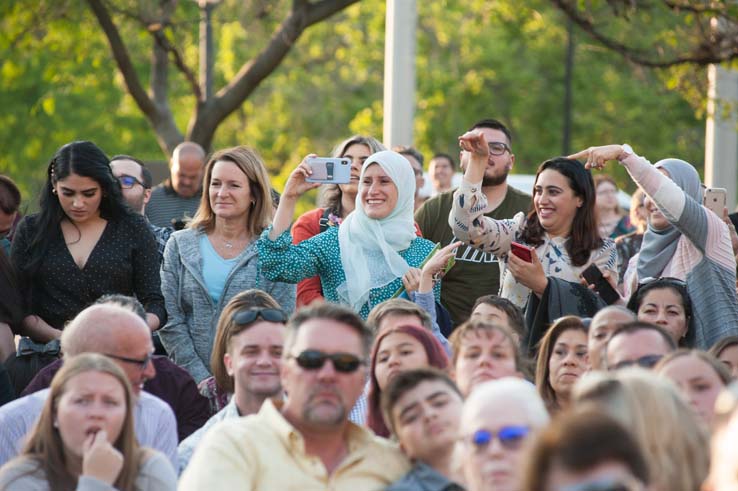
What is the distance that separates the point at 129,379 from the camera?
19.8 feet

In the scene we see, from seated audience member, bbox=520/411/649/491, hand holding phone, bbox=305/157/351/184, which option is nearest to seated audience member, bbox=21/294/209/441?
hand holding phone, bbox=305/157/351/184

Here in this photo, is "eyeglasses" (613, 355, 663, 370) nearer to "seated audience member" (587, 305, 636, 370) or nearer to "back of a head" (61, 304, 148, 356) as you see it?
"seated audience member" (587, 305, 636, 370)

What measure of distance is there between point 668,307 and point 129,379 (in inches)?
113

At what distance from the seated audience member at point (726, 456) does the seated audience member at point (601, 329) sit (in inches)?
69.3

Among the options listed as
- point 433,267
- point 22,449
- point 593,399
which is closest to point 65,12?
point 433,267

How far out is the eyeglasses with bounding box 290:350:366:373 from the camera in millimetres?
5066

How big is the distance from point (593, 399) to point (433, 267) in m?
3.23

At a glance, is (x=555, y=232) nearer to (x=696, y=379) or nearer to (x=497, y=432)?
(x=696, y=379)

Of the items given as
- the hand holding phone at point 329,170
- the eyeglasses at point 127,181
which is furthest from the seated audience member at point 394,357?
the eyeglasses at point 127,181

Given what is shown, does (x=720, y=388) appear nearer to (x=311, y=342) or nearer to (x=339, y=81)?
(x=311, y=342)

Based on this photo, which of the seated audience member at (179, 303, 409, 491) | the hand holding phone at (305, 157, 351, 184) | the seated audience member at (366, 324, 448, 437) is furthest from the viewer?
the hand holding phone at (305, 157, 351, 184)

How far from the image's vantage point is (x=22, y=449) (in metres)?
5.45

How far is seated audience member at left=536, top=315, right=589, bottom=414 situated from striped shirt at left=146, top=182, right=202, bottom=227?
13.8ft

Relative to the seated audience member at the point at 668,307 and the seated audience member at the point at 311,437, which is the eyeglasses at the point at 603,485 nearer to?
the seated audience member at the point at 311,437
